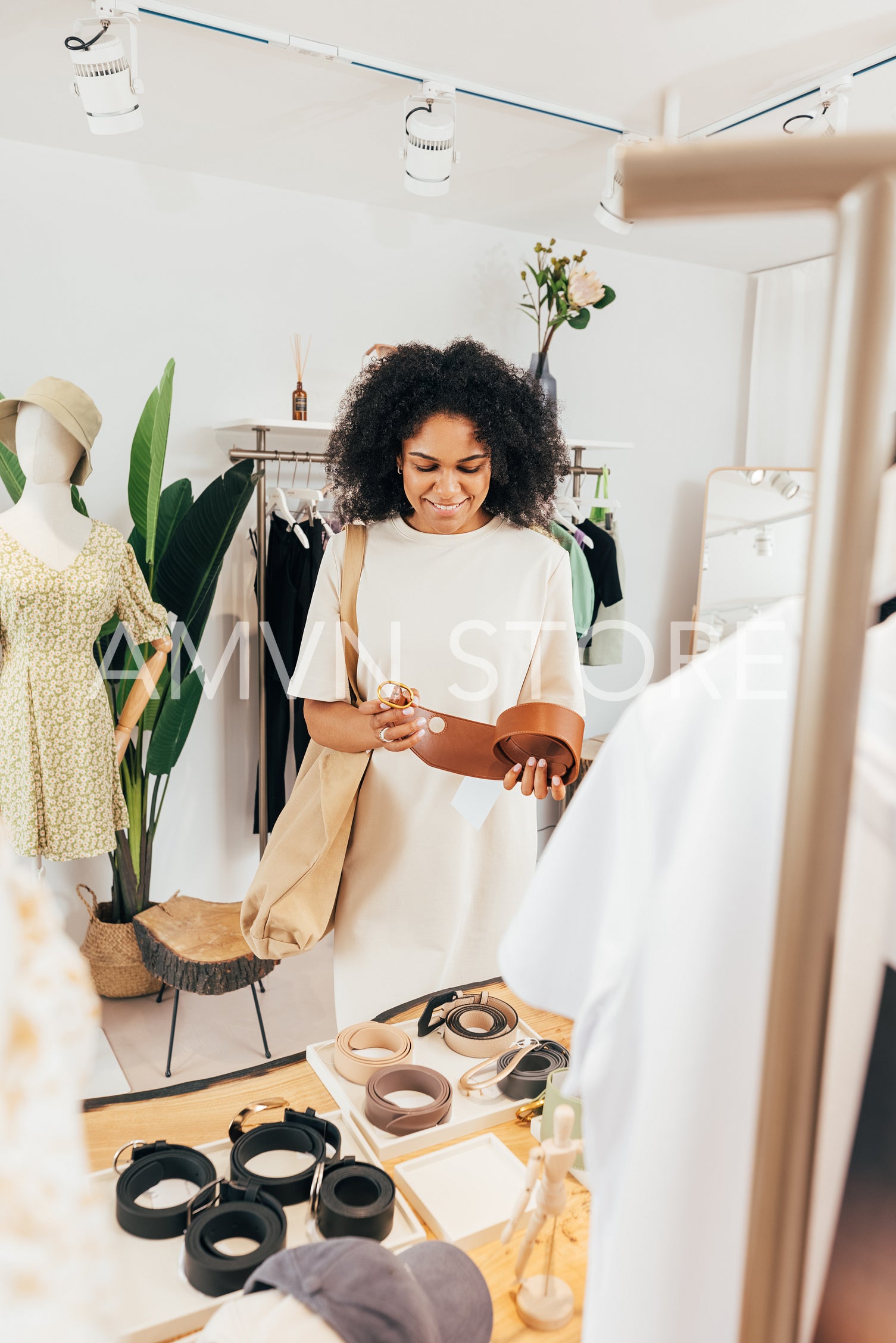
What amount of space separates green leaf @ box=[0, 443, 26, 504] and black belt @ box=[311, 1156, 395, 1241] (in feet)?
7.33

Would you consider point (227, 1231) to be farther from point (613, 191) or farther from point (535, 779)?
point (613, 191)

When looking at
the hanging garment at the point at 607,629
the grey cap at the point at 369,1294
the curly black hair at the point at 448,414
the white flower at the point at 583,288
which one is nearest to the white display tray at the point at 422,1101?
the grey cap at the point at 369,1294

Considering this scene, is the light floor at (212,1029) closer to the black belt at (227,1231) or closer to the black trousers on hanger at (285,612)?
the black trousers on hanger at (285,612)

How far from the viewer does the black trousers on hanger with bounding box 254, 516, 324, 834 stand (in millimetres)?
3223

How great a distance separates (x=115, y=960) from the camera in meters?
3.02

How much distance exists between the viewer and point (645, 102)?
2.58m

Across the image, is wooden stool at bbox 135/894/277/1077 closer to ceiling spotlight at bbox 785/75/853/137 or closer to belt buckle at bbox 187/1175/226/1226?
belt buckle at bbox 187/1175/226/1226

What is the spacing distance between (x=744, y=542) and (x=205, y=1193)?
12.9 ft

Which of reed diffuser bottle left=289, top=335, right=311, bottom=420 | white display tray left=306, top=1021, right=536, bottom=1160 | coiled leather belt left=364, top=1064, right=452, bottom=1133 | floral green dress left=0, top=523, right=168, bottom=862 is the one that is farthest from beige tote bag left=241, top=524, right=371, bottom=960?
reed diffuser bottle left=289, top=335, right=311, bottom=420

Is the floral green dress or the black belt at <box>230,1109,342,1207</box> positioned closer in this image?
the black belt at <box>230,1109,342,1207</box>

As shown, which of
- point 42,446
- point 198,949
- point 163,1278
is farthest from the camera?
point 198,949

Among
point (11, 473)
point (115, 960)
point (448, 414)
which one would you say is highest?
point (448, 414)

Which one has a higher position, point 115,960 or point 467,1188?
point 467,1188

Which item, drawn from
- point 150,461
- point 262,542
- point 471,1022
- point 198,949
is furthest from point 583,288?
point 471,1022
